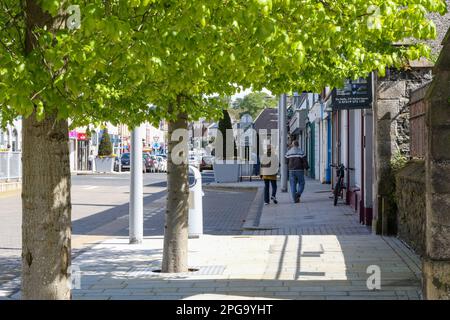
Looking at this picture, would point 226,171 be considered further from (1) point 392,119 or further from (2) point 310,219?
(1) point 392,119

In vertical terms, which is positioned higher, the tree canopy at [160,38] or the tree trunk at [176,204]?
the tree canopy at [160,38]

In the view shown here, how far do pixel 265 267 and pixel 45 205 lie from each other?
4743 mm

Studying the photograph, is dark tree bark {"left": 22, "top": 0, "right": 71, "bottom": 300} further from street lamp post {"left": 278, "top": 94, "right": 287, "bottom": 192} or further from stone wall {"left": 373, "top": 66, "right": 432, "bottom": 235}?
street lamp post {"left": 278, "top": 94, "right": 287, "bottom": 192}

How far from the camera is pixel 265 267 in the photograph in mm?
9031

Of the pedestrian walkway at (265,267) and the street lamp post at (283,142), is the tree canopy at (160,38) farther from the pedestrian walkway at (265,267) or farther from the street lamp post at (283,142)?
the street lamp post at (283,142)

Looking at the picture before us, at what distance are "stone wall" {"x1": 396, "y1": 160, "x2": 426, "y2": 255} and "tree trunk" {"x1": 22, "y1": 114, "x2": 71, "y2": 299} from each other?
17.4 feet

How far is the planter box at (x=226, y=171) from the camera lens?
32375mm

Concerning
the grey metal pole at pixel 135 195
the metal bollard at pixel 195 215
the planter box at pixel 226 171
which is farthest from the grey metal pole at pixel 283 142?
the grey metal pole at pixel 135 195

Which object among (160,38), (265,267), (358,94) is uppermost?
(358,94)

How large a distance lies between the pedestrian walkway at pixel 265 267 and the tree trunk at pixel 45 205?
2.49 meters

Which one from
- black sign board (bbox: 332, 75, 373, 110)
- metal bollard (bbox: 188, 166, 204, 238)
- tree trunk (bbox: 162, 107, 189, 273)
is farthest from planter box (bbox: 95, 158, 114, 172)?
tree trunk (bbox: 162, 107, 189, 273)

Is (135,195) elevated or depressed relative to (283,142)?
depressed

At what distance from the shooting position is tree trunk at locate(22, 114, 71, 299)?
15.5 feet

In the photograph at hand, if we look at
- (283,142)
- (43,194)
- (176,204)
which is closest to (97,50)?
(43,194)
